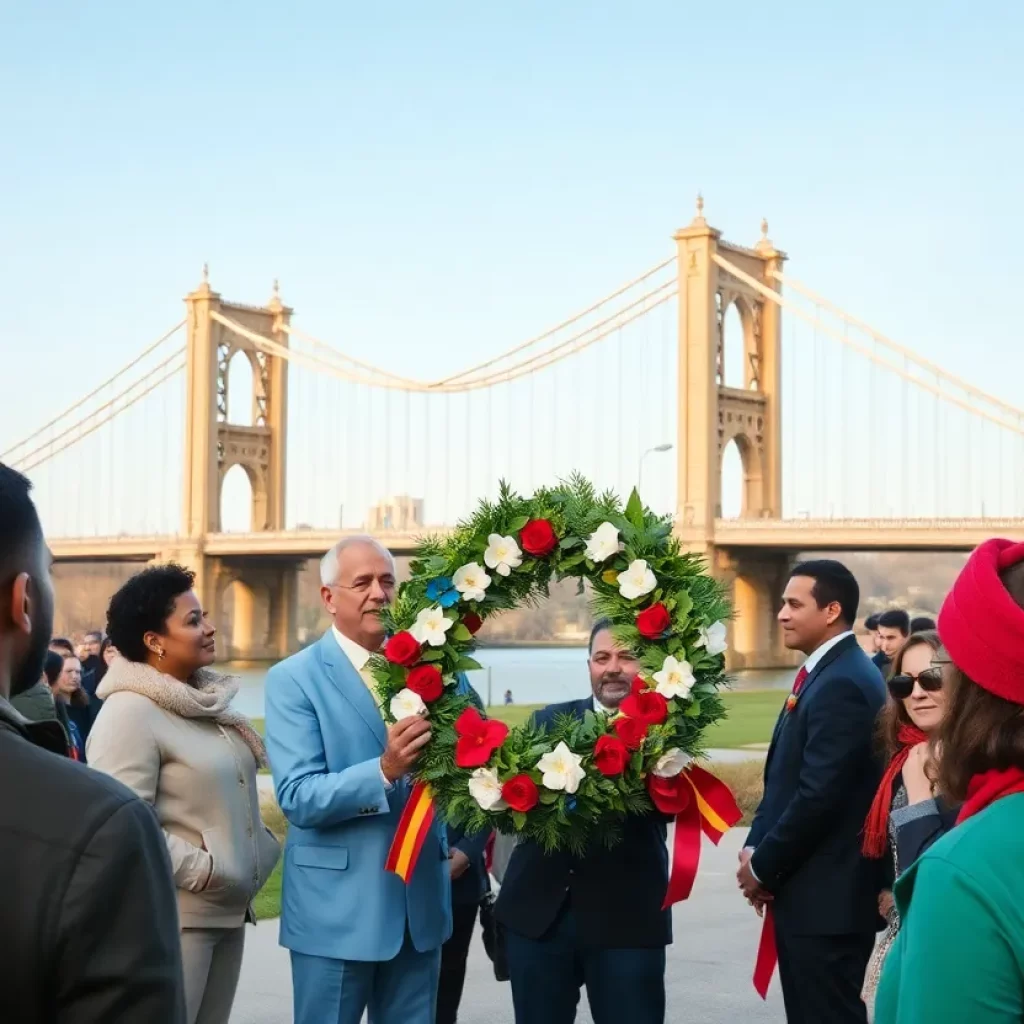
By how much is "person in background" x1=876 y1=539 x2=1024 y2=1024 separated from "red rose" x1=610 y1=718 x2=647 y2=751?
1.81 meters

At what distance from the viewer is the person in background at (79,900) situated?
51.6 inches

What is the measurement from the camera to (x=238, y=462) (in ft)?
163

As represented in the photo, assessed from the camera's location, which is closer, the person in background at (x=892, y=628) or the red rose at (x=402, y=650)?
the red rose at (x=402, y=650)

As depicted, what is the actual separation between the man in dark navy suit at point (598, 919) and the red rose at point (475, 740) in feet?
1.33

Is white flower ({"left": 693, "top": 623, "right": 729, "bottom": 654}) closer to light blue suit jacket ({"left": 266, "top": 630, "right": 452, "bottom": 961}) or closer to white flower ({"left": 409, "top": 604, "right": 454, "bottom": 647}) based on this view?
white flower ({"left": 409, "top": 604, "right": 454, "bottom": 647})

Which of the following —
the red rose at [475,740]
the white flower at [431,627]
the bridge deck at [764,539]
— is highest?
the bridge deck at [764,539]

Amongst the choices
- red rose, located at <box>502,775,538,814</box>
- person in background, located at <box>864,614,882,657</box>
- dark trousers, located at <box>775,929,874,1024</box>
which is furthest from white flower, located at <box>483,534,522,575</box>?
person in background, located at <box>864,614,882,657</box>

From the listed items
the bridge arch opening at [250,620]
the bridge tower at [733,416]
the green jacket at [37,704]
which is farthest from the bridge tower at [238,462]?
the green jacket at [37,704]

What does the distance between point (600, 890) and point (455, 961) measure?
5.42 ft

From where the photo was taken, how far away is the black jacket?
1.31 meters

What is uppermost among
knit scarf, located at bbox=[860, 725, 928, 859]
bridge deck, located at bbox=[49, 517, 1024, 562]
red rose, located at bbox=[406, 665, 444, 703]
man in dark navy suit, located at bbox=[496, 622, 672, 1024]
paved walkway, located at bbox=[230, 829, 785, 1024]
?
bridge deck, located at bbox=[49, 517, 1024, 562]

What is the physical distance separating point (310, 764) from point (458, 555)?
25.4 inches

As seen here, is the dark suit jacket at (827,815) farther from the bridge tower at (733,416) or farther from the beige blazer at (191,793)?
the bridge tower at (733,416)

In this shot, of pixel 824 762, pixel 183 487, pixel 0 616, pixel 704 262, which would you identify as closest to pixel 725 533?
pixel 704 262
